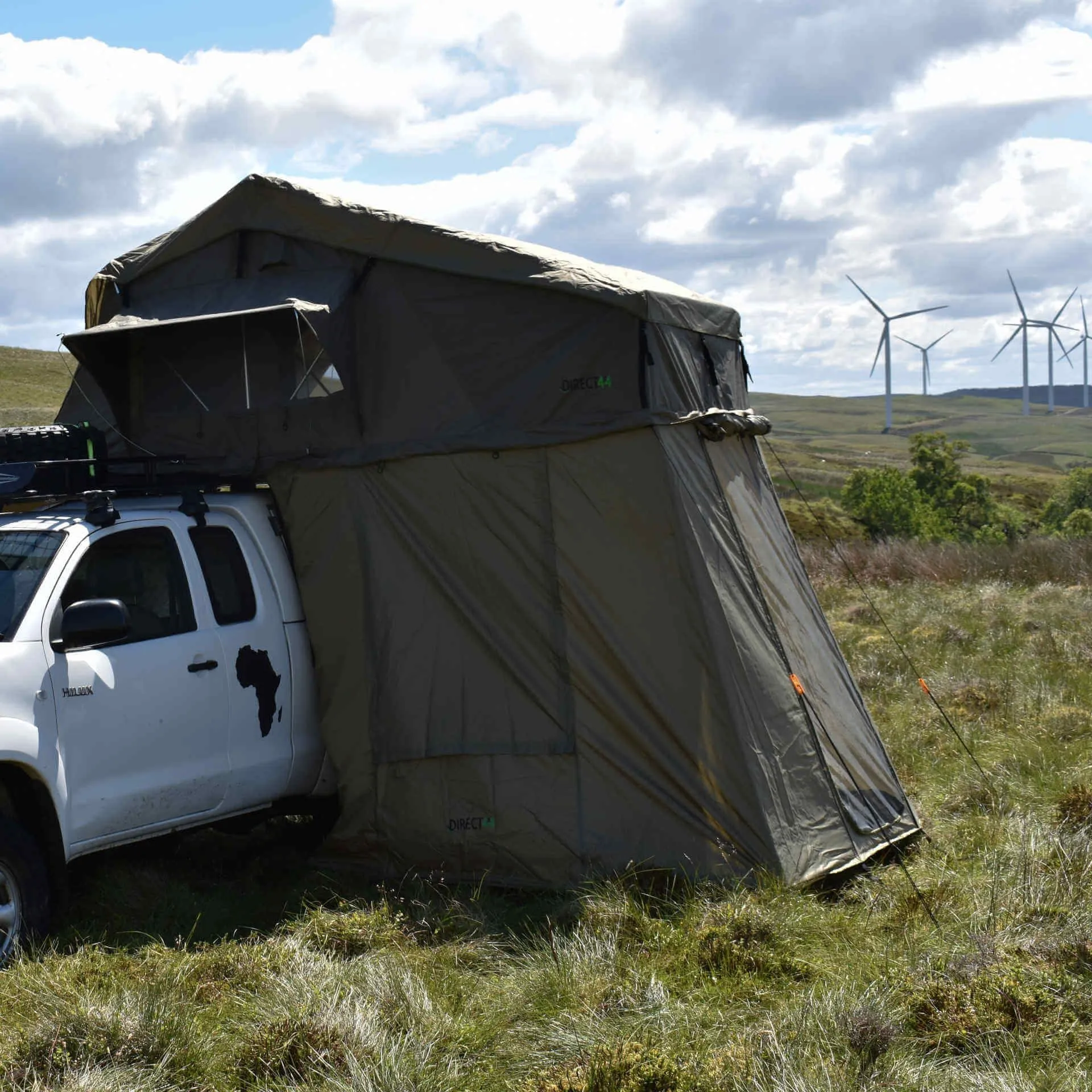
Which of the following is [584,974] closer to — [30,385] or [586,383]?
[586,383]

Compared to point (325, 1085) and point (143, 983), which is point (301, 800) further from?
point (325, 1085)

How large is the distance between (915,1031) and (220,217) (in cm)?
594

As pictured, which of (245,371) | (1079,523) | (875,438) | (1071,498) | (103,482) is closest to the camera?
(103,482)

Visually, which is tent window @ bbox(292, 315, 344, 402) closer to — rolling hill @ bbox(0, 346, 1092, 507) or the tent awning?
the tent awning

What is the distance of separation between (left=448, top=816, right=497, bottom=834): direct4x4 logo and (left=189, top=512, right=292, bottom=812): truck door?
98 centimetres

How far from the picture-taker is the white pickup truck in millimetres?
5648

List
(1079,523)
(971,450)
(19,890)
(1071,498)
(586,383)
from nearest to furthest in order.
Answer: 1. (19,890)
2. (586,383)
3. (1079,523)
4. (1071,498)
5. (971,450)

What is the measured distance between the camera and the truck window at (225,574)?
6.85 m

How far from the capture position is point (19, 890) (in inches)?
216

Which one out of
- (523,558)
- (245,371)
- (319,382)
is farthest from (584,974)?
(245,371)

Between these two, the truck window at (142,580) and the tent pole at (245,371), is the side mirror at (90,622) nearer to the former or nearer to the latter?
the truck window at (142,580)

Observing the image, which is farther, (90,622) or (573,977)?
(90,622)

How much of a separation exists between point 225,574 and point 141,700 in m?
1.02

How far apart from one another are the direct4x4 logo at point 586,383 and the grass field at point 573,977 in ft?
8.36
